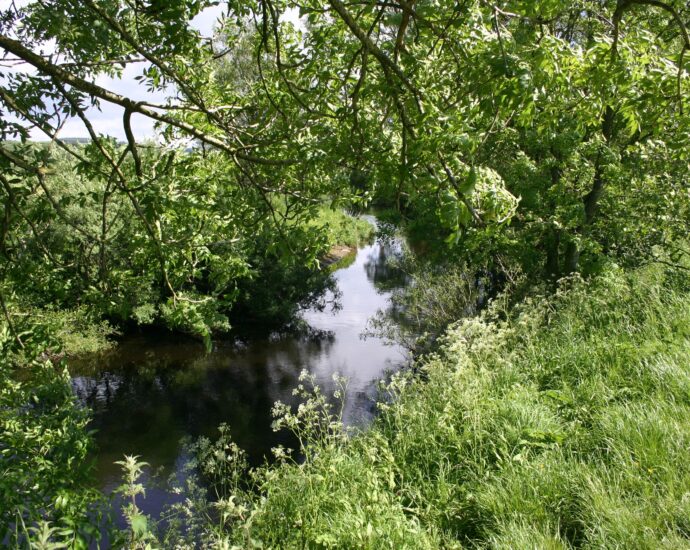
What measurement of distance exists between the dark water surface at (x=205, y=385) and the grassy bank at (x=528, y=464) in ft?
11.7

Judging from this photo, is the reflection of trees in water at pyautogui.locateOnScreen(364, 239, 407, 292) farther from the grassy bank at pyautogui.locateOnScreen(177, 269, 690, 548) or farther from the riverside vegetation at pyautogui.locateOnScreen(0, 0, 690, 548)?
the riverside vegetation at pyautogui.locateOnScreen(0, 0, 690, 548)

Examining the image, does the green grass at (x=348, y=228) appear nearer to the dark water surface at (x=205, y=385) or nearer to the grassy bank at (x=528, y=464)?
the dark water surface at (x=205, y=385)

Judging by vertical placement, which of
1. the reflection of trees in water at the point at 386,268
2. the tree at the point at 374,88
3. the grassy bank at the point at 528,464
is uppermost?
the reflection of trees in water at the point at 386,268

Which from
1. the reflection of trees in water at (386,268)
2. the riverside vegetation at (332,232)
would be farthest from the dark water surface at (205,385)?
Answer: the riverside vegetation at (332,232)

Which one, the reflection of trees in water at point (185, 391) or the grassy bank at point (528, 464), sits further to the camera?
the reflection of trees in water at point (185, 391)

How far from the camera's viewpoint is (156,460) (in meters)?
9.52

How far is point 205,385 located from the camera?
13.3 m

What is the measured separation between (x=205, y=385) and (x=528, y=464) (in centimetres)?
1066

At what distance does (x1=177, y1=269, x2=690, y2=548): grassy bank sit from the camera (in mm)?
3295

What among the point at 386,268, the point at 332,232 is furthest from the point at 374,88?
the point at 386,268

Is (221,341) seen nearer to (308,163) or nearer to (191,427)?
(191,427)

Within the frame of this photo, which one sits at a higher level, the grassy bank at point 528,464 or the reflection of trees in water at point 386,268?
the reflection of trees in water at point 386,268

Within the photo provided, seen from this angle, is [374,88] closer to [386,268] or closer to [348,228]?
[386,268]

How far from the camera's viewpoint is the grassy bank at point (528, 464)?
3295 mm
